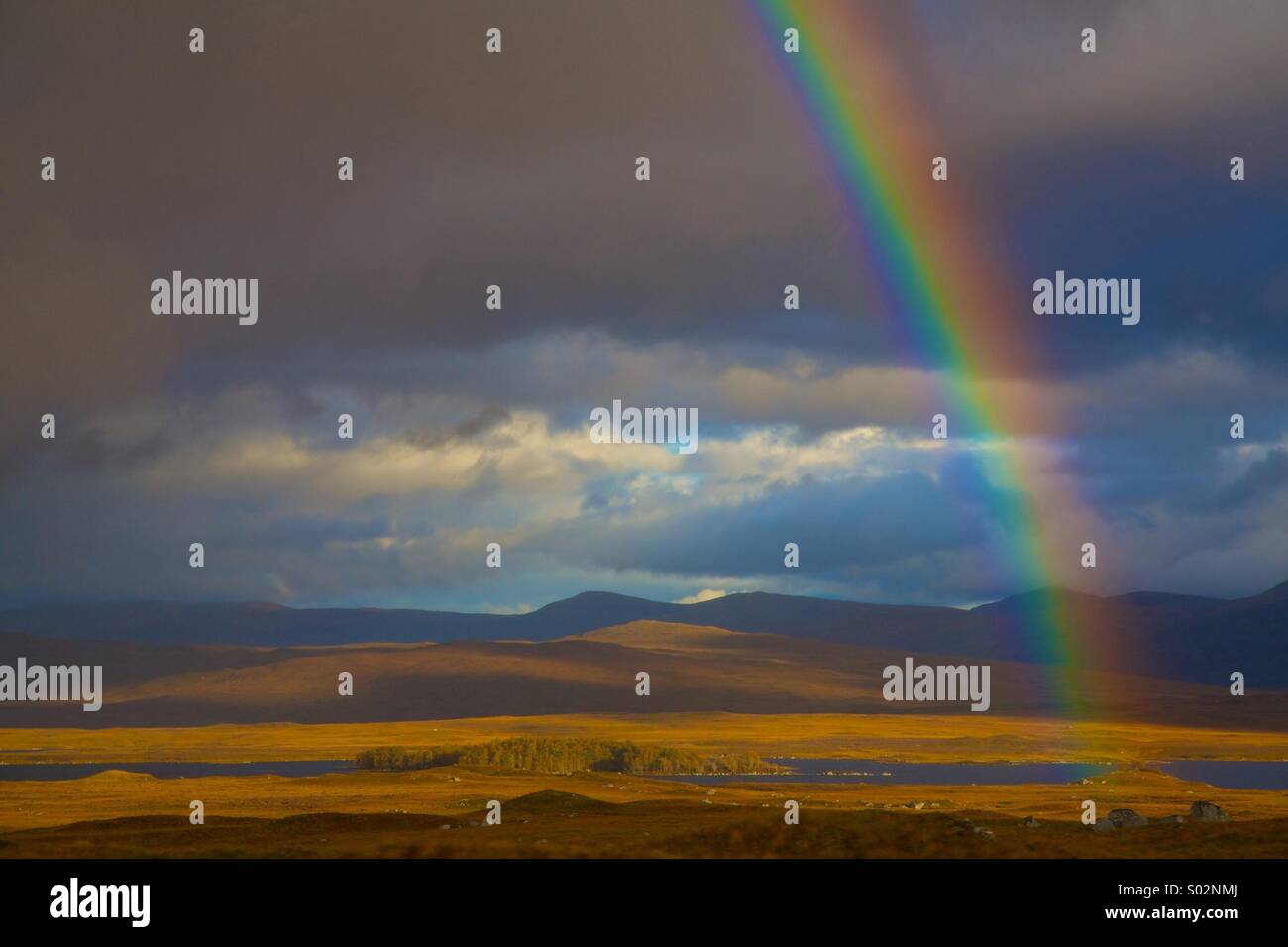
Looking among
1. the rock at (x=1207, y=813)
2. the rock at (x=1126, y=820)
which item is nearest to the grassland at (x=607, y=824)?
the rock at (x=1126, y=820)

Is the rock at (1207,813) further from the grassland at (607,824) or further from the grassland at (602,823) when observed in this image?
the grassland at (602,823)

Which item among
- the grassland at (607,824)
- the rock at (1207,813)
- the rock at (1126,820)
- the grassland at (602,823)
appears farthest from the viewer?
the rock at (1207,813)

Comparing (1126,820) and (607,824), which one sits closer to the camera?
(1126,820)

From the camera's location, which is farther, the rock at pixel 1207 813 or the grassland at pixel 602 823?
the rock at pixel 1207 813

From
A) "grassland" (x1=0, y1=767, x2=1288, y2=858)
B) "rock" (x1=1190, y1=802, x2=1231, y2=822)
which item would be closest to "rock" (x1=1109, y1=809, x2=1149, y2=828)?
"grassland" (x1=0, y1=767, x2=1288, y2=858)

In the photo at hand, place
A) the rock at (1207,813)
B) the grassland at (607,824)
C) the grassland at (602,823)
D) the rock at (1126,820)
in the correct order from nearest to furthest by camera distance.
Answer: the grassland at (607,824) → the grassland at (602,823) → the rock at (1126,820) → the rock at (1207,813)

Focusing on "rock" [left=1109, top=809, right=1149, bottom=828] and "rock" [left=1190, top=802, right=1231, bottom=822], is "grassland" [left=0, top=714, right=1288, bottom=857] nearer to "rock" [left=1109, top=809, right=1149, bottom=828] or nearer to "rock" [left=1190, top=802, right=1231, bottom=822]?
"rock" [left=1109, top=809, right=1149, bottom=828]

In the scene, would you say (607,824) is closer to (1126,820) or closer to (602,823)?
(602,823)

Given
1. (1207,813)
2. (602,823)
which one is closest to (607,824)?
(602,823)

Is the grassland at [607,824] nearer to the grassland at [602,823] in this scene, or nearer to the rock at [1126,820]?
the grassland at [602,823]

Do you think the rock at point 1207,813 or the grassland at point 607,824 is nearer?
the grassland at point 607,824
